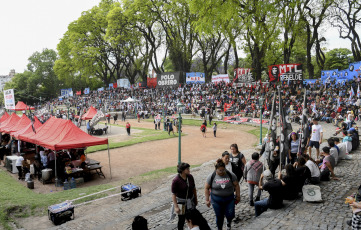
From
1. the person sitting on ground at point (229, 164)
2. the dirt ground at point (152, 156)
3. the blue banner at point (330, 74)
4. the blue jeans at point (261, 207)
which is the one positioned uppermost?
the blue banner at point (330, 74)

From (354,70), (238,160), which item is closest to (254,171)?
(238,160)

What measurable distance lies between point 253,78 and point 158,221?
33.1 meters

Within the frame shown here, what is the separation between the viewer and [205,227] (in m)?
3.88

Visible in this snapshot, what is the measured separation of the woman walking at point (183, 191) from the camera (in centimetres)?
486

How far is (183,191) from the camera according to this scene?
193 inches

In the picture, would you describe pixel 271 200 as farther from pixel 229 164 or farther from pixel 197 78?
pixel 197 78

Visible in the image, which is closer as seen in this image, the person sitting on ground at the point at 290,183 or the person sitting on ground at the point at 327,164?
the person sitting on ground at the point at 290,183

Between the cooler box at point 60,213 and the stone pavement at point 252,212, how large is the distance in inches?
13.5

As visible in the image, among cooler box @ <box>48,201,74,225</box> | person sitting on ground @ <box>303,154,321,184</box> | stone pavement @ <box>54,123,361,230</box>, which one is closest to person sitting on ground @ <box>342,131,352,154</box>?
stone pavement @ <box>54,123,361,230</box>

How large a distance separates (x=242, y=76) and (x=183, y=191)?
109 feet

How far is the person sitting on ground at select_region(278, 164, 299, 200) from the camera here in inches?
229

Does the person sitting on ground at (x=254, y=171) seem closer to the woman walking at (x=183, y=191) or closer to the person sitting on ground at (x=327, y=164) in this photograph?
the woman walking at (x=183, y=191)

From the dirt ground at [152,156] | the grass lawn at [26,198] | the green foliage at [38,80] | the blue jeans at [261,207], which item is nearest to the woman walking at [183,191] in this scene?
the blue jeans at [261,207]

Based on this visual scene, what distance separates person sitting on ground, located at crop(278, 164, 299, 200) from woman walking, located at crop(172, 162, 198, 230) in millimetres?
2192
